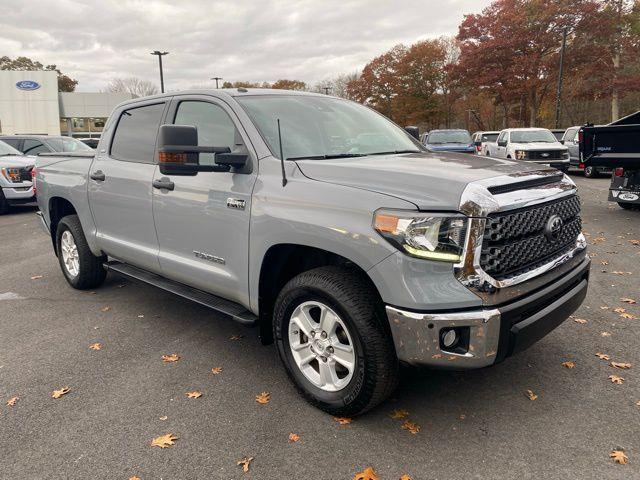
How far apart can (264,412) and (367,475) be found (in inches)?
33.0

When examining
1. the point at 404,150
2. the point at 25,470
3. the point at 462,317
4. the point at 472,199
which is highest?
the point at 404,150

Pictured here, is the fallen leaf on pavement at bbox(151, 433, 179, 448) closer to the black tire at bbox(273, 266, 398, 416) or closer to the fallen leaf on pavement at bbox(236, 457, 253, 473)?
the fallen leaf on pavement at bbox(236, 457, 253, 473)

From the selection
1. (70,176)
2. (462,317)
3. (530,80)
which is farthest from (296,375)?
(530,80)

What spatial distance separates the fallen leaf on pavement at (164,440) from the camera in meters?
2.76

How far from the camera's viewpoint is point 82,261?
5328 millimetres

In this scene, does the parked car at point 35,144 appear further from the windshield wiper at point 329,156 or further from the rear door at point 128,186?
the windshield wiper at point 329,156

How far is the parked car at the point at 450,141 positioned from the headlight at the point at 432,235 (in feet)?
55.4

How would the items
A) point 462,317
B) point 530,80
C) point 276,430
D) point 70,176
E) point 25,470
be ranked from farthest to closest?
point 530,80 < point 70,176 < point 276,430 < point 25,470 < point 462,317

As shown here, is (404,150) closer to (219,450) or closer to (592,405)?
(592,405)

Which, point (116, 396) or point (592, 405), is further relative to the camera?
point (116, 396)

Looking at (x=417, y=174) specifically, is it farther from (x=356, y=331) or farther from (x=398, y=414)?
(x=398, y=414)

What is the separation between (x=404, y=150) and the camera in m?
3.87

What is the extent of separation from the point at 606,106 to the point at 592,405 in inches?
1652

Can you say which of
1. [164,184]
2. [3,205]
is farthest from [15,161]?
[164,184]
